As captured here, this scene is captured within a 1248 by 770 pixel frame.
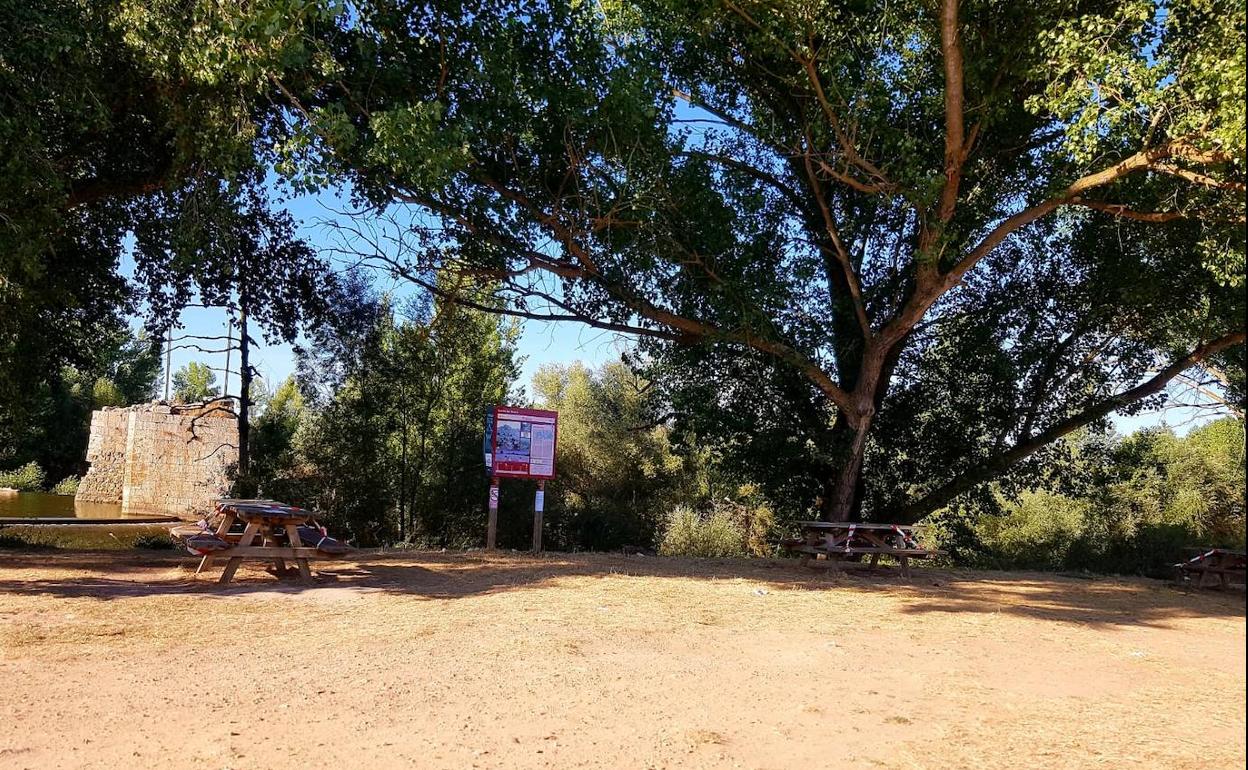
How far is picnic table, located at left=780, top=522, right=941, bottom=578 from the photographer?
34.3 ft

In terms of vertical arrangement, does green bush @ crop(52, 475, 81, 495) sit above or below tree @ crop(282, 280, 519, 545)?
below

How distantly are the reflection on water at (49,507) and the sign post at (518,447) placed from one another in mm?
16953

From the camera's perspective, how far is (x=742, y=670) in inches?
201

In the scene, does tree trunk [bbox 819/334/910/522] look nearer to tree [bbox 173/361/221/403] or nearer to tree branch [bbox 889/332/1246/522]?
tree branch [bbox 889/332/1246/522]

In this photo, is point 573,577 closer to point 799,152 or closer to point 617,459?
point 799,152

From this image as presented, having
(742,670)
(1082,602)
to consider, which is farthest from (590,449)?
(742,670)

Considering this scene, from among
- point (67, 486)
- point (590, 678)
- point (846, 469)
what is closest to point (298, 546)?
point (590, 678)

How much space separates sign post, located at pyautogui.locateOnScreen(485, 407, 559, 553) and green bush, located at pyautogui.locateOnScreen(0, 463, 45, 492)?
2954 centimetres

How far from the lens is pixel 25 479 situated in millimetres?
32344

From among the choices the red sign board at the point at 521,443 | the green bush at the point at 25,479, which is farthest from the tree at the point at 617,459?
the green bush at the point at 25,479

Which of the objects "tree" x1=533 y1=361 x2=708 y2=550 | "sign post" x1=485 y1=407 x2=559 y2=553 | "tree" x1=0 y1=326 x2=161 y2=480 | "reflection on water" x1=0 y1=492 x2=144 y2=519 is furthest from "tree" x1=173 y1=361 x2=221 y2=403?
"sign post" x1=485 y1=407 x2=559 y2=553

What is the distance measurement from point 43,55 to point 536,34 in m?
5.52

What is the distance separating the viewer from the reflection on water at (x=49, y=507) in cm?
2458

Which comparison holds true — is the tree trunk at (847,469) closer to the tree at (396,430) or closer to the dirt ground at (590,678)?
the dirt ground at (590,678)
